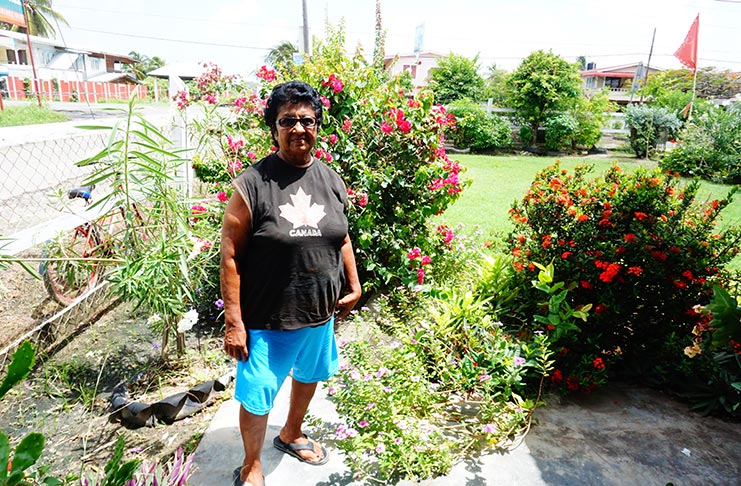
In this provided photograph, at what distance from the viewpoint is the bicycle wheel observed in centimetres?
305

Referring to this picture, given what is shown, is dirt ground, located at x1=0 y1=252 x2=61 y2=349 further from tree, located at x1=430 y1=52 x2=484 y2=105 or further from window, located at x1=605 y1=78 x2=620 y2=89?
window, located at x1=605 y1=78 x2=620 y2=89

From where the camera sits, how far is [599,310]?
9.55 ft

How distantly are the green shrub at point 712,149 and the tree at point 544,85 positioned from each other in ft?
14.0

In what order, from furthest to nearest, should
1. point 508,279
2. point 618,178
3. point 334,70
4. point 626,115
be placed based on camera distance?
point 626,115 < point 334,70 < point 508,279 < point 618,178

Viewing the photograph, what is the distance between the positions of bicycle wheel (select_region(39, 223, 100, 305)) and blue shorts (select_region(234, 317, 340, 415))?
1.63 metres

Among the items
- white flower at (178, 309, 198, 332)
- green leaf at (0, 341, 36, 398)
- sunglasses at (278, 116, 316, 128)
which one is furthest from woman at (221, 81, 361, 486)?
white flower at (178, 309, 198, 332)

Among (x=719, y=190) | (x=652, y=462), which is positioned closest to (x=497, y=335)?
(x=652, y=462)

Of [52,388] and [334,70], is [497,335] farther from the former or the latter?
[52,388]

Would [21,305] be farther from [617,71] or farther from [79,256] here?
[617,71]

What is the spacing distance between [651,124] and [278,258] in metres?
16.8

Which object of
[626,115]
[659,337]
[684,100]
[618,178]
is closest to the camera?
[659,337]

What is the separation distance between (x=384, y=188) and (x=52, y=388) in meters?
2.58

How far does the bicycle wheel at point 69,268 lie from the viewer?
3.05 meters

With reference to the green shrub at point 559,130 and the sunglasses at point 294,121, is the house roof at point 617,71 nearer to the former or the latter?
the green shrub at point 559,130
